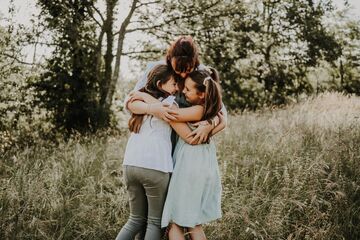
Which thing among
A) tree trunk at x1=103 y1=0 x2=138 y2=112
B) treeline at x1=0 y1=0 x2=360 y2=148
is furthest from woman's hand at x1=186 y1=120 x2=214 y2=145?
tree trunk at x1=103 y1=0 x2=138 y2=112

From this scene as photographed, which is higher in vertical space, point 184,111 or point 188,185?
point 184,111

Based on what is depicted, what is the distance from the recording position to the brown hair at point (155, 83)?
123 inches

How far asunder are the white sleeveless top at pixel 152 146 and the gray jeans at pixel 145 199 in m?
0.05

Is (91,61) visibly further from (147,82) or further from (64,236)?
(147,82)

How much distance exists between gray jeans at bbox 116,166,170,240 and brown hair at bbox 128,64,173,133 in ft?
1.07

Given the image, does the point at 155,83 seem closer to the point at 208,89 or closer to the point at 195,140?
the point at 208,89

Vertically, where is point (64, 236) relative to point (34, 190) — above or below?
below

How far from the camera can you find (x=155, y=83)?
3152 millimetres

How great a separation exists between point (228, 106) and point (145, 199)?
1263cm

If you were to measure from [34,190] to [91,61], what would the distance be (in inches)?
264

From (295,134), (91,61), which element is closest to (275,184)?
(295,134)

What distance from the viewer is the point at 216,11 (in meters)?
12.3

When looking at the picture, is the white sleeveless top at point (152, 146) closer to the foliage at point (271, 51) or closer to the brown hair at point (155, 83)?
the brown hair at point (155, 83)

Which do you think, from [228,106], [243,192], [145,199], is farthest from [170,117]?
[228,106]
